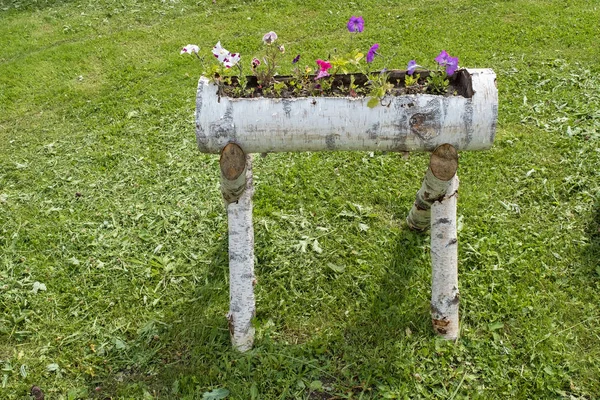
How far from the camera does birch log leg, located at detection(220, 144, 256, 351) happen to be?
4082 millimetres

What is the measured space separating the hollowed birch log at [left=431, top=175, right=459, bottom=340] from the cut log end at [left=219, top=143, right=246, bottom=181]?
165cm

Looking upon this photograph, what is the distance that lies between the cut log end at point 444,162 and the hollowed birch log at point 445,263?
0.23 meters

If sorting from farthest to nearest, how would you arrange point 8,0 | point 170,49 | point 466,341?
1. point 8,0
2. point 170,49
3. point 466,341

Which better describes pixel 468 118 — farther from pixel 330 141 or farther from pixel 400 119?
pixel 330 141

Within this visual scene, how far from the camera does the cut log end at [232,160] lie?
3.82m

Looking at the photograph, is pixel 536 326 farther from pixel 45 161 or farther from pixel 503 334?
pixel 45 161

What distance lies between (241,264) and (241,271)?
0.06 meters

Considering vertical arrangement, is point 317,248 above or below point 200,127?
below

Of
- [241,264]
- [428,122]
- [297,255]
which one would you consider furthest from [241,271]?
[428,122]

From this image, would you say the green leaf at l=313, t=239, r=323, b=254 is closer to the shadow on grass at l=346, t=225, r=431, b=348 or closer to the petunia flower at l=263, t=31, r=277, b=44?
the shadow on grass at l=346, t=225, r=431, b=348

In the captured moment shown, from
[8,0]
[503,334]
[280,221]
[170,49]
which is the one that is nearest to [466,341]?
[503,334]

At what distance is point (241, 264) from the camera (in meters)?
4.14

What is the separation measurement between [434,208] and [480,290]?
3.39 ft

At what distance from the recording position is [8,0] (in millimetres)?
12172
